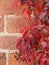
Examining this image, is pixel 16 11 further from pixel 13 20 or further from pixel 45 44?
pixel 45 44

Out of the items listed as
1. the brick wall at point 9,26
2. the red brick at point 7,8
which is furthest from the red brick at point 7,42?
the red brick at point 7,8

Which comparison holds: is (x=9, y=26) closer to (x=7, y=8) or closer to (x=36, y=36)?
(x=7, y=8)

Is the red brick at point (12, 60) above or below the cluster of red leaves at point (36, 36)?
below

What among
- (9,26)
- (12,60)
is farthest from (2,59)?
(9,26)

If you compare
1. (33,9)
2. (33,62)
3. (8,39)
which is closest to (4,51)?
(8,39)

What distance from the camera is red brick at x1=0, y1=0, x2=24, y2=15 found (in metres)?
1.02

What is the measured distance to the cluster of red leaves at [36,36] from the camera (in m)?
0.79

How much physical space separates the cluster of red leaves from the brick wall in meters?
0.06

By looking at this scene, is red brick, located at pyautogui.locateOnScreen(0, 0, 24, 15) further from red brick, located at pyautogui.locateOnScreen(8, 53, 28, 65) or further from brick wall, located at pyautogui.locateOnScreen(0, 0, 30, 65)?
red brick, located at pyautogui.locateOnScreen(8, 53, 28, 65)

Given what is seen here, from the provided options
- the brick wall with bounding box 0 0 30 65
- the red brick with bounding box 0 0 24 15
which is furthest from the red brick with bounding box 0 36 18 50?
the red brick with bounding box 0 0 24 15

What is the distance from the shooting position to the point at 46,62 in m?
0.81

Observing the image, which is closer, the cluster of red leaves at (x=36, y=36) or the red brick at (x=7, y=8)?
the cluster of red leaves at (x=36, y=36)

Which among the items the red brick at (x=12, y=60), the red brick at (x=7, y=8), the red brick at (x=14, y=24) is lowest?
the red brick at (x=12, y=60)

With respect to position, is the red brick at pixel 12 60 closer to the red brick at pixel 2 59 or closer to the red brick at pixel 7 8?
the red brick at pixel 2 59
